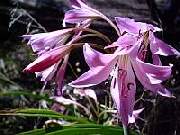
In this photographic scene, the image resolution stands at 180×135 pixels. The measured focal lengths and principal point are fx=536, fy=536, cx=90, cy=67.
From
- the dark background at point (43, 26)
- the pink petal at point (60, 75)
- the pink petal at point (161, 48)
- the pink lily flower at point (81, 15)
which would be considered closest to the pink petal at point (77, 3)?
the pink lily flower at point (81, 15)

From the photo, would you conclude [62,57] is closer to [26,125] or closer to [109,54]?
[109,54]

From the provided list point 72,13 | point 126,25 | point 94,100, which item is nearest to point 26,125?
point 94,100

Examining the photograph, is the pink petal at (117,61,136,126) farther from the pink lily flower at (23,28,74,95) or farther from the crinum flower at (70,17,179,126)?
the pink lily flower at (23,28,74,95)

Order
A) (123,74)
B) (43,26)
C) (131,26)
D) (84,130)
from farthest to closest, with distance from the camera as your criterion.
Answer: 1. (43,26)
2. (84,130)
3. (123,74)
4. (131,26)

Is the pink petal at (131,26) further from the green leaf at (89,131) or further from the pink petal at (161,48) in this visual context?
the green leaf at (89,131)

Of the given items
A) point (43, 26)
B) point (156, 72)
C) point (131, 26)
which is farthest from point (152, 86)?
point (43, 26)

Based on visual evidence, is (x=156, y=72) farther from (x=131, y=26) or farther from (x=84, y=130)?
(x=84, y=130)

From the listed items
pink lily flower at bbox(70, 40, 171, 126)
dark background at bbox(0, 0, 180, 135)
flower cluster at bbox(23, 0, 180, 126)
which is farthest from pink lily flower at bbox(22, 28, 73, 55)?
dark background at bbox(0, 0, 180, 135)
